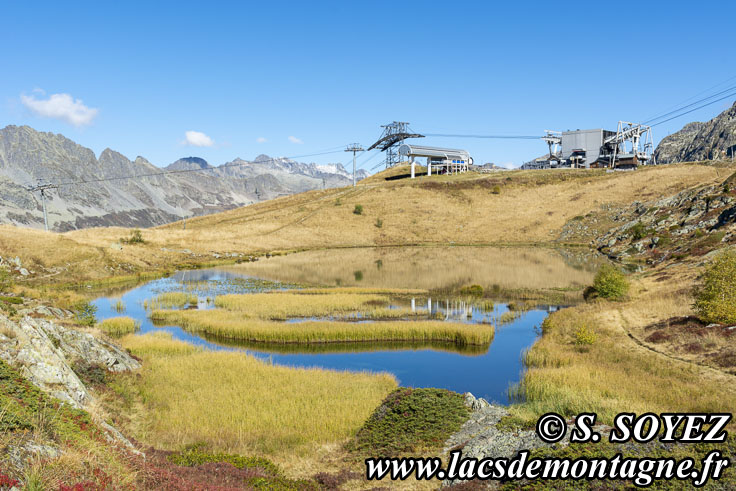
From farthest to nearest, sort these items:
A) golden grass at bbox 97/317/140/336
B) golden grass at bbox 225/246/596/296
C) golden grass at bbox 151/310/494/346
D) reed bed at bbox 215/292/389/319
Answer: golden grass at bbox 225/246/596/296 → reed bed at bbox 215/292/389/319 → golden grass at bbox 97/317/140/336 → golden grass at bbox 151/310/494/346

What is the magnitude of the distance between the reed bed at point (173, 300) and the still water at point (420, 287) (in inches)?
44.0

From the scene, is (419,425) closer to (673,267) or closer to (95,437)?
(95,437)

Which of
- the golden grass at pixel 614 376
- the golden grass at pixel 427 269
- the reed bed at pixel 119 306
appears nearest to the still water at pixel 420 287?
the golden grass at pixel 427 269

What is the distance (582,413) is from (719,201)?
95.6m

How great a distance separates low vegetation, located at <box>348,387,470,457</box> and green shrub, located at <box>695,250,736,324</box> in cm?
1995

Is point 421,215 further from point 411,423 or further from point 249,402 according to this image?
point 411,423

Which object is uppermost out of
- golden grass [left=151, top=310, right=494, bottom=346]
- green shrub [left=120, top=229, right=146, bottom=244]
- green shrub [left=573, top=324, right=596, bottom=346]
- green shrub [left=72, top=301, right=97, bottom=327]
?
green shrub [left=120, top=229, right=146, bottom=244]

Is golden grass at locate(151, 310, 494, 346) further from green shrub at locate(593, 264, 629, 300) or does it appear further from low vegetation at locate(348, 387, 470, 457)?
low vegetation at locate(348, 387, 470, 457)

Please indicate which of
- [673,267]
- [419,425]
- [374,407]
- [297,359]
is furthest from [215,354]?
[673,267]

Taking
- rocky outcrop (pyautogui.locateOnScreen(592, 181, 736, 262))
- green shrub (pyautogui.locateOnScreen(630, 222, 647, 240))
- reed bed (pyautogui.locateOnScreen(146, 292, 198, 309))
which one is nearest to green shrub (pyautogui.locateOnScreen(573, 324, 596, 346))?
rocky outcrop (pyautogui.locateOnScreen(592, 181, 736, 262))

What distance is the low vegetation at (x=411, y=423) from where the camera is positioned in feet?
58.9

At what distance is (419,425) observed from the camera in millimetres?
19375

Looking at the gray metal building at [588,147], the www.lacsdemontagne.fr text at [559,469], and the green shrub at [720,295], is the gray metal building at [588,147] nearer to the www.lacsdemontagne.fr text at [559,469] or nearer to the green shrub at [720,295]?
the green shrub at [720,295]

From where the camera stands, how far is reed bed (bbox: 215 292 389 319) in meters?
48.6
